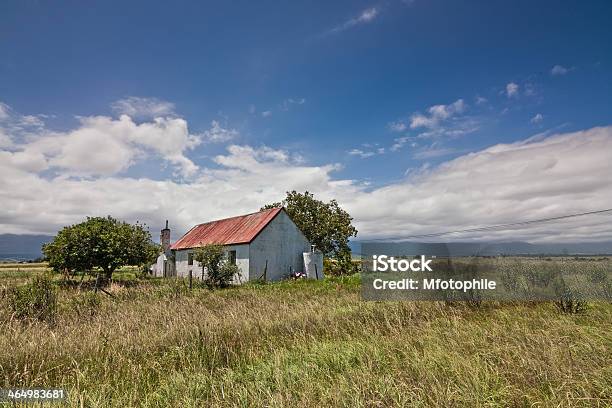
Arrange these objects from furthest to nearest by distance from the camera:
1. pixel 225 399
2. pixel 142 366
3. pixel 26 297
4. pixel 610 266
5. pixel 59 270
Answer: pixel 59 270, pixel 610 266, pixel 26 297, pixel 142 366, pixel 225 399

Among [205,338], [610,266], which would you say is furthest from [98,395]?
[610,266]

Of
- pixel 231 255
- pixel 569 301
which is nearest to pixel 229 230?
pixel 231 255

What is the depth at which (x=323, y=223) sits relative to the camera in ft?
137

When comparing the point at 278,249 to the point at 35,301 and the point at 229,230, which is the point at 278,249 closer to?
the point at 229,230

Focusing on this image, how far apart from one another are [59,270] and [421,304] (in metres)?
24.3

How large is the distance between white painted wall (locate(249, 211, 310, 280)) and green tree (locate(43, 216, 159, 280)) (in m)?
8.62

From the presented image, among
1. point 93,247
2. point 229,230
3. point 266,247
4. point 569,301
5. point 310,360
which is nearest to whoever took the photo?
point 310,360

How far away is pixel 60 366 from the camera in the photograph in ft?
17.6

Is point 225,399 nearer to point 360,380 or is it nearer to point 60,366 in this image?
point 360,380

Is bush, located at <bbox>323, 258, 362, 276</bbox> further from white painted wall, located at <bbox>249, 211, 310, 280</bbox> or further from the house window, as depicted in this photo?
the house window

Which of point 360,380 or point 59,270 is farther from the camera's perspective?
point 59,270

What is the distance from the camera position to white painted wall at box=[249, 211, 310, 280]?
77.6 feet

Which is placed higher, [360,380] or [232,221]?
[232,221]

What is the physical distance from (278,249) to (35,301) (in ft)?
55.1
